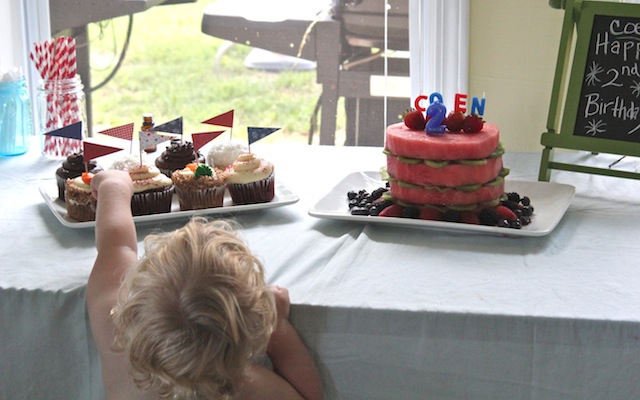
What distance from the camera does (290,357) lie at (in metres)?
1.30

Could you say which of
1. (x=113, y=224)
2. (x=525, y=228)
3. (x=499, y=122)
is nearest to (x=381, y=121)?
(x=499, y=122)

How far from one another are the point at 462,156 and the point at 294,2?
1.17 metres

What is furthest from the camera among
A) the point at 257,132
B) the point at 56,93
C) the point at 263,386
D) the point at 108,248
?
the point at 56,93

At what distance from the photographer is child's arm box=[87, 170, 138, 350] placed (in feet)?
4.34

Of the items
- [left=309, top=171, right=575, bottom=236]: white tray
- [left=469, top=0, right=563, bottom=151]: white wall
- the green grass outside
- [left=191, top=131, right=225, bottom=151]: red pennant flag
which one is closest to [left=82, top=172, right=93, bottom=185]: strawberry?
[left=191, top=131, right=225, bottom=151]: red pennant flag

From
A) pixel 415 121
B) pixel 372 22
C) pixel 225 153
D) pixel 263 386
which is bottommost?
pixel 263 386

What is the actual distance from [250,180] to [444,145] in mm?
380

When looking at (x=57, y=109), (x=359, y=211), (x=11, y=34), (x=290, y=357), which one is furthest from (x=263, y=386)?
(x=11, y=34)

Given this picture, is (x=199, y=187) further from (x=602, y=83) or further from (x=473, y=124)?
(x=602, y=83)

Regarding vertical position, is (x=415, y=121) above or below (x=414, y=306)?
above

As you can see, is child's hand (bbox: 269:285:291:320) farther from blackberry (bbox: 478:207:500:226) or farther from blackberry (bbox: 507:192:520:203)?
blackberry (bbox: 507:192:520:203)

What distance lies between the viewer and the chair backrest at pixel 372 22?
2.44 metres

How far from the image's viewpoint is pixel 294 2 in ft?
8.43

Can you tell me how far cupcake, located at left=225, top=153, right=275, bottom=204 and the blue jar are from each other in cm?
67
